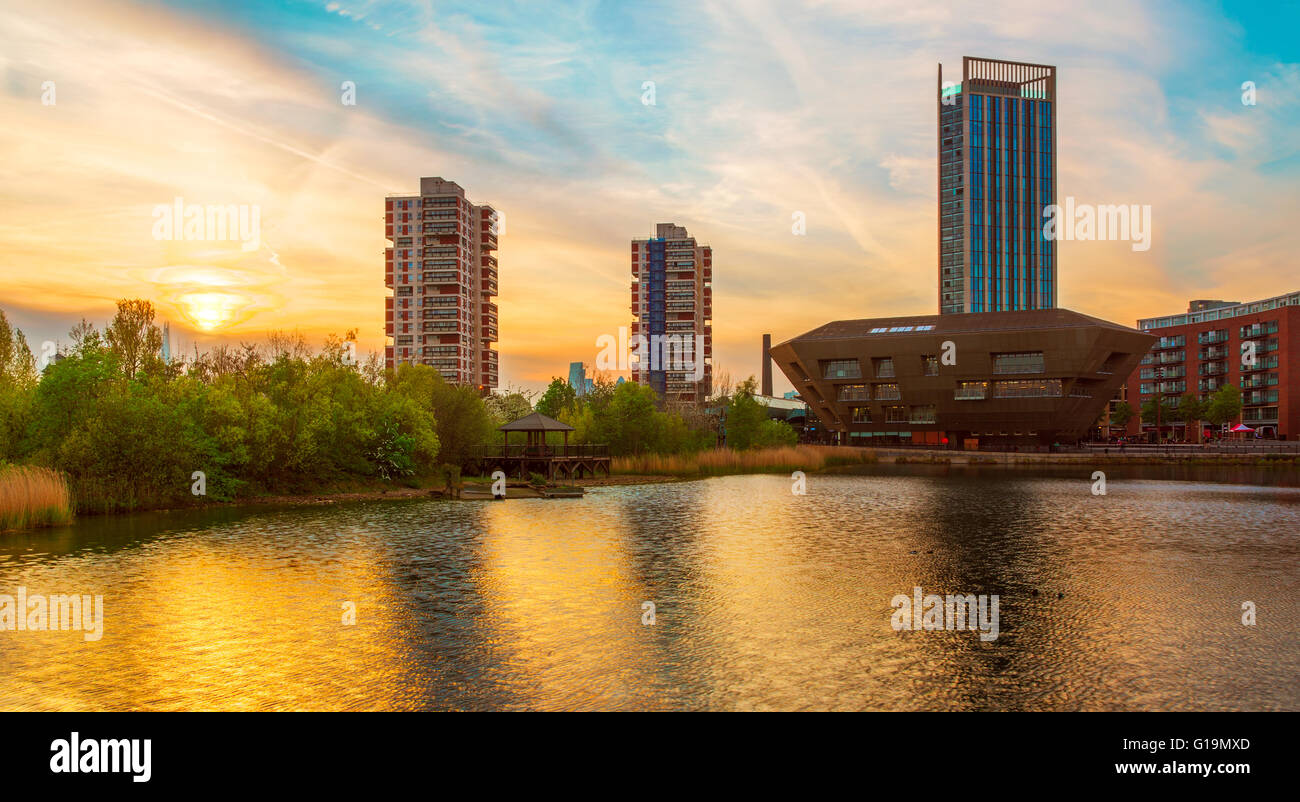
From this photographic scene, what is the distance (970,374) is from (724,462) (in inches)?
1835

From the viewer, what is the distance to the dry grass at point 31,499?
77.4ft

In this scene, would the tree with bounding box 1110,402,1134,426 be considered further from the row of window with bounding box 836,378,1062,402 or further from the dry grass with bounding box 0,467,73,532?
the dry grass with bounding box 0,467,73,532

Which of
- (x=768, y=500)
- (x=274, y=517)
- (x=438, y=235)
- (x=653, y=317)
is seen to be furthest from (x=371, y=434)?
(x=653, y=317)

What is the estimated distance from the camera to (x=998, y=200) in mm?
173000

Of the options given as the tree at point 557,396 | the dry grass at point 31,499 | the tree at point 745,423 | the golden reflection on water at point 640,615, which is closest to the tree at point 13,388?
the dry grass at point 31,499

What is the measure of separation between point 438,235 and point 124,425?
103m

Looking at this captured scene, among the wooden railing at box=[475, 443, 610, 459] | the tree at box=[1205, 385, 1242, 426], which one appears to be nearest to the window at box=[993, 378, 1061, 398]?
the tree at box=[1205, 385, 1242, 426]

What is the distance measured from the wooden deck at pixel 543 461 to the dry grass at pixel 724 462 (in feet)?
14.8

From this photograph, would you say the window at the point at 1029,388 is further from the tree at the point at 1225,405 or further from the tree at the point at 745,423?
the tree at the point at 1225,405

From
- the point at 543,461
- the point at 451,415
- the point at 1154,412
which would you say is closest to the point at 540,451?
the point at 543,461

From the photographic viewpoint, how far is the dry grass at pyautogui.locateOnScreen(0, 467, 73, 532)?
2358 centimetres

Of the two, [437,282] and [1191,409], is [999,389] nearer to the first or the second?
[1191,409]

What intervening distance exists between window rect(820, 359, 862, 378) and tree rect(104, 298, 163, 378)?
77326 millimetres
